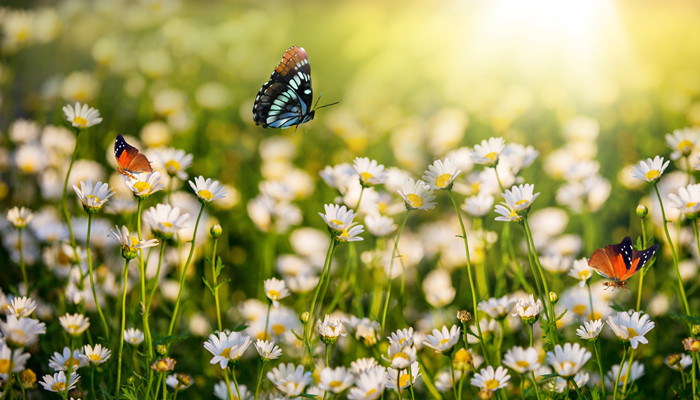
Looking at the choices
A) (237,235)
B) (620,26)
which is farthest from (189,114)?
(620,26)

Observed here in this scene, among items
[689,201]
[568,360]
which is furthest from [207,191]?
[689,201]

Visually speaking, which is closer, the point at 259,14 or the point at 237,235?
the point at 237,235

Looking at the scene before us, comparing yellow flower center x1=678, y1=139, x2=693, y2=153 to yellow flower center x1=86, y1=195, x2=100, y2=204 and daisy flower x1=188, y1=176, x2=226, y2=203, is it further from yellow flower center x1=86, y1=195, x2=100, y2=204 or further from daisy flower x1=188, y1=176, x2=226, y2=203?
yellow flower center x1=86, y1=195, x2=100, y2=204

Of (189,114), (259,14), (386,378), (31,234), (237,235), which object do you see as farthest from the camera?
(259,14)

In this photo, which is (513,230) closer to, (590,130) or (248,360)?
(590,130)

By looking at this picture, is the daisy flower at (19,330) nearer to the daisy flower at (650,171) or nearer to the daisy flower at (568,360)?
the daisy flower at (568,360)

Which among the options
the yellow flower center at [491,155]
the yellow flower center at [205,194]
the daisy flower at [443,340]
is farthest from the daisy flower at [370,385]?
the yellow flower center at [491,155]

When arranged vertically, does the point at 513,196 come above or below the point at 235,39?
below

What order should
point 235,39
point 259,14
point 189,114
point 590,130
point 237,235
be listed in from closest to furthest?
1. point 237,235
2. point 590,130
3. point 189,114
4. point 235,39
5. point 259,14
